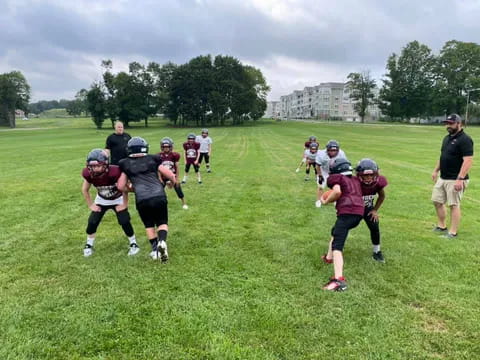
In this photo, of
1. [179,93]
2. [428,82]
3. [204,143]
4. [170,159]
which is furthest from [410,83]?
[170,159]

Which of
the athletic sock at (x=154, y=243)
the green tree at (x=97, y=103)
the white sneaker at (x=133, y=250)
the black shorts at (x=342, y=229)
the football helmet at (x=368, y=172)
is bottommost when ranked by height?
the white sneaker at (x=133, y=250)

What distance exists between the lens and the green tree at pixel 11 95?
84.6 m

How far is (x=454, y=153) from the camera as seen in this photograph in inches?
253

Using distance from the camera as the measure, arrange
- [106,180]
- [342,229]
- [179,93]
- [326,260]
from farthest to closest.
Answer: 1. [179,93]
2. [326,260]
3. [106,180]
4. [342,229]

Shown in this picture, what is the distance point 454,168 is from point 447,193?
1.74ft

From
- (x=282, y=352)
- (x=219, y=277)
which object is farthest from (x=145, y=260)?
(x=282, y=352)

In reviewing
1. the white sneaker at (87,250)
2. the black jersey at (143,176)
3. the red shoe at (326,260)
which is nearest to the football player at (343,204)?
the red shoe at (326,260)

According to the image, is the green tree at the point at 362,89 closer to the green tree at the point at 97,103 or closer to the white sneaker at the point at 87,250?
the green tree at the point at 97,103

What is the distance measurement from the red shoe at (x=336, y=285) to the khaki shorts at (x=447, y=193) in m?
3.62

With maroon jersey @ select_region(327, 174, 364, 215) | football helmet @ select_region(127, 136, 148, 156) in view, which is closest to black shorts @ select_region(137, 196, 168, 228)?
football helmet @ select_region(127, 136, 148, 156)

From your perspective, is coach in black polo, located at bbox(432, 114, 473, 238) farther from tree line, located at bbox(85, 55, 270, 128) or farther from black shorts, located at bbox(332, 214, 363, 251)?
tree line, located at bbox(85, 55, 270, 128)

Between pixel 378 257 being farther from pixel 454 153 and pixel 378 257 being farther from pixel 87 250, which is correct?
pixel 87 250

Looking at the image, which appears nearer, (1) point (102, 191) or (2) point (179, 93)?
(1) point (102, 191)

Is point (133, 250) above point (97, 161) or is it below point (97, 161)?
below
